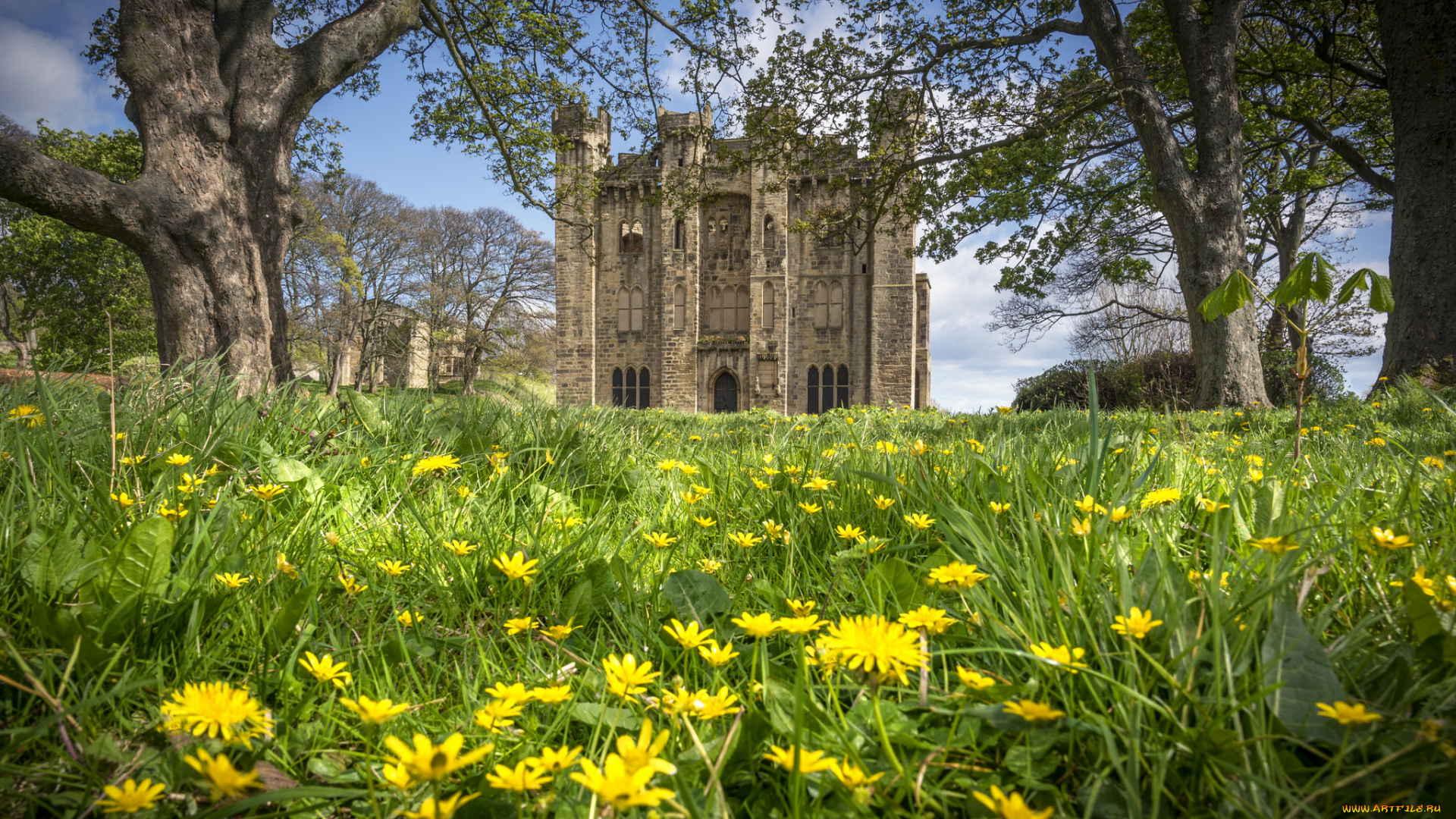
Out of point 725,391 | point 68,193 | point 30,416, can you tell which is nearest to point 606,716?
point 30,416

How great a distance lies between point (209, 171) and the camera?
19.6ft

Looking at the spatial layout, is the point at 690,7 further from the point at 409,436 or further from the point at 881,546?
the point at 881,546

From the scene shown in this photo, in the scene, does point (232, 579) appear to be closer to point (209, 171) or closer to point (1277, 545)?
point (1277, 545)

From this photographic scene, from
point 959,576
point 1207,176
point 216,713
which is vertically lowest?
point 216,713

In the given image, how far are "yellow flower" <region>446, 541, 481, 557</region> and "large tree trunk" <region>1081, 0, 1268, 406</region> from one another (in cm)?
996

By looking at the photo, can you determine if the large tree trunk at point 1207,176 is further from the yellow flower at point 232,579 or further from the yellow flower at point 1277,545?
the yellow flower at point 232,579

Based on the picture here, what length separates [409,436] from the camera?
112 inches

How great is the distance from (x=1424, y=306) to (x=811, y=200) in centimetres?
2325

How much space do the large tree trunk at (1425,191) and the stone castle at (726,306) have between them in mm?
19832

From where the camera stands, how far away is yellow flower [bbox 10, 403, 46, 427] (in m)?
2.19

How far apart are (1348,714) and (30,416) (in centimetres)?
373

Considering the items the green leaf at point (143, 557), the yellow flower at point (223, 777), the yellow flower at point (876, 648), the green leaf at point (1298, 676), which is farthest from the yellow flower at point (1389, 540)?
the green leaf at point (143, 557)

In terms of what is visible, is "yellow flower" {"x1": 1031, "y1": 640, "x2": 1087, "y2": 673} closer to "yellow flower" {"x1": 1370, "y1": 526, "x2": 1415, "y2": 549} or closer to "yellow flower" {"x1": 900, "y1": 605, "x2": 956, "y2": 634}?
"yellow flower" {"x1": 900, "y1": 605, "x2": 956, "y2": 634}

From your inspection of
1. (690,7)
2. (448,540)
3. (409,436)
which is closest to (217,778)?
(448,540)
